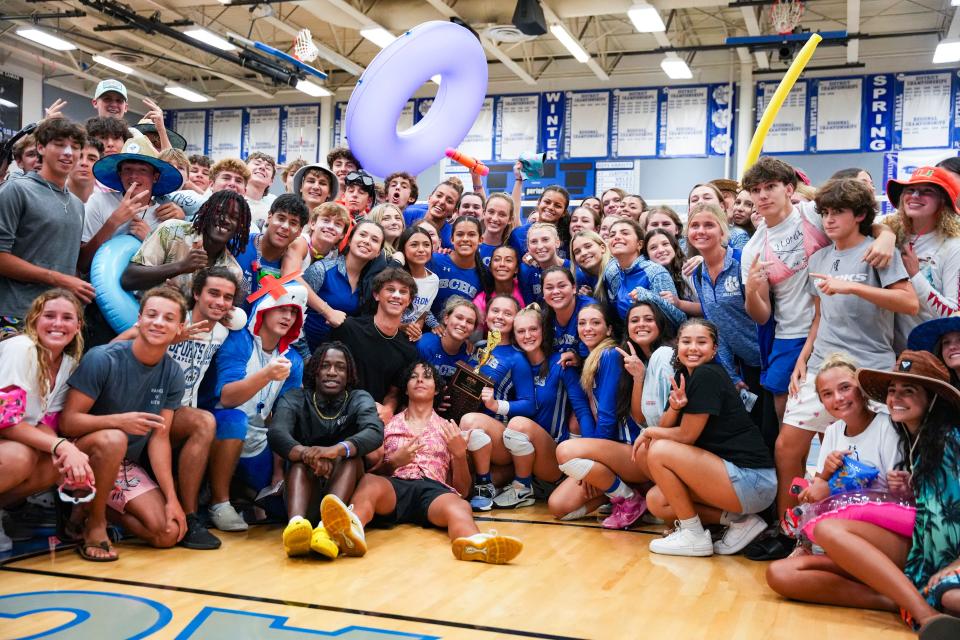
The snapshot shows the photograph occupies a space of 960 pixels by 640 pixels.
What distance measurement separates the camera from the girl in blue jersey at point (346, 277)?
4891 mm

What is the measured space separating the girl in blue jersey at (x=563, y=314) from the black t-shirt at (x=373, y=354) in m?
0.94

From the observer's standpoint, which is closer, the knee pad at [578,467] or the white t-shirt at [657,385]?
the white t-shirt at [657,385]

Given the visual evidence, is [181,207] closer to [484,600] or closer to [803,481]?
[484,600]

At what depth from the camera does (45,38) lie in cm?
1205

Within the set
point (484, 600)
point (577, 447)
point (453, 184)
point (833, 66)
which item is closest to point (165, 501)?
point (484, 600)

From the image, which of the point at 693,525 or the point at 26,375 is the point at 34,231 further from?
the point at 693,525

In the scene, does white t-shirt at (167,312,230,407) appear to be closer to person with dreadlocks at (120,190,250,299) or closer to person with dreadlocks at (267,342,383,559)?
person with dreadlocks at (120,190,250,299)

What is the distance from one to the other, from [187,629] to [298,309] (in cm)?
201

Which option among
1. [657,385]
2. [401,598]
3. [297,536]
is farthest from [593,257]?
[401,598]

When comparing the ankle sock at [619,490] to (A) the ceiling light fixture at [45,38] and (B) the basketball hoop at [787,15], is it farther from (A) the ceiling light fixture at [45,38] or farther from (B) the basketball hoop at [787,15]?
(A) the ceiling light fixture at [45,38]

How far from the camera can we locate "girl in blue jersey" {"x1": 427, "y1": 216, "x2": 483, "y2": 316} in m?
5.44

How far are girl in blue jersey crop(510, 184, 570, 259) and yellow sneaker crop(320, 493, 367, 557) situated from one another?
2.67 metres

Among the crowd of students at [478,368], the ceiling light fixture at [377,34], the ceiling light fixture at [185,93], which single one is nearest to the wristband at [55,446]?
the crowd of students at [478,368]

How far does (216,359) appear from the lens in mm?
4180
